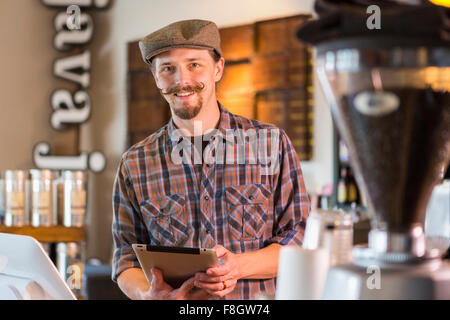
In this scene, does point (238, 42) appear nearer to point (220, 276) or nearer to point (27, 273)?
point (220, 276)

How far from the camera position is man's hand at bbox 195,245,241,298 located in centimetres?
156

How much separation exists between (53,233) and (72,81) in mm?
1839

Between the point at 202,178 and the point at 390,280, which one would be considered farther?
the point at 202,178

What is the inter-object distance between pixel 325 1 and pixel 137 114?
208 inches

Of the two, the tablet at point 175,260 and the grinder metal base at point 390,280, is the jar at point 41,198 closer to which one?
the tablet at point 175,260

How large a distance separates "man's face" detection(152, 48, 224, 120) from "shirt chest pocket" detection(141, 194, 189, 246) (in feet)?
A: 0.94

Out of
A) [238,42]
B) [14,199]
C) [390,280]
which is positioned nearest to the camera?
[390,280]

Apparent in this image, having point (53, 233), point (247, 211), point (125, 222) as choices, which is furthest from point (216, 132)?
point (53, 233)

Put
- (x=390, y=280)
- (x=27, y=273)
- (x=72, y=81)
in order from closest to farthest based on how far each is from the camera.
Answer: (x=390, y=280) → (x=27, y=273) → (x=72, y=81)

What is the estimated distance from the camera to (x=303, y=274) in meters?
1.00

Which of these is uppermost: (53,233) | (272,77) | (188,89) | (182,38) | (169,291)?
(272,77)

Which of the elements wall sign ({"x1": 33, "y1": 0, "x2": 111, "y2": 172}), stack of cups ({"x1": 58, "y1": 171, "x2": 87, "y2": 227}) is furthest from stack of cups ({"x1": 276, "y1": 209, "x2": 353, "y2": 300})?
wall sign ({"x1": 33, "y1": 0, "x2": 111, "y2": 172})
